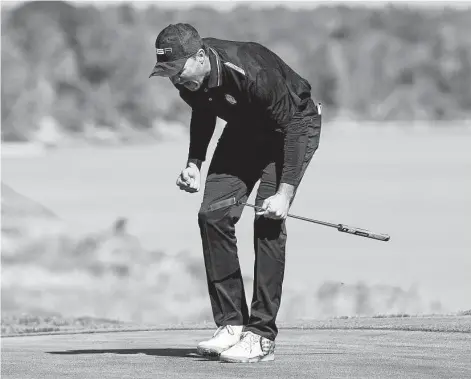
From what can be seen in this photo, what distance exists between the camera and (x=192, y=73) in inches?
271

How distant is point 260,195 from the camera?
733 cm

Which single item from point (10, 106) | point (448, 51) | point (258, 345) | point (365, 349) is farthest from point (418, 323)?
point (448, 51)

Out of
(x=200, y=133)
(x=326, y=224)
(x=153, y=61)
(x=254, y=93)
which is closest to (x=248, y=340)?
(x=326, y=224)

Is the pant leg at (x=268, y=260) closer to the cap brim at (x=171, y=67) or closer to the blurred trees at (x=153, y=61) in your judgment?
the cap brim at (x=171, y=67)

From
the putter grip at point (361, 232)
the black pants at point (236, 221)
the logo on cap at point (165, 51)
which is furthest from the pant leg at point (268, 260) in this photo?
the logo on cap at point (165, 51)

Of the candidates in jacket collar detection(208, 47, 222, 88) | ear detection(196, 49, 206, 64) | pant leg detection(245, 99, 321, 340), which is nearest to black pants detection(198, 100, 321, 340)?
pant leg detection(245, 99, 321, 340)

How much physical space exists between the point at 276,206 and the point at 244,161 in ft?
1.31

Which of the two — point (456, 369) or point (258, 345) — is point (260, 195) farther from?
point (456, 369)

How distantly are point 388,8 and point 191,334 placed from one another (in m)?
20.1

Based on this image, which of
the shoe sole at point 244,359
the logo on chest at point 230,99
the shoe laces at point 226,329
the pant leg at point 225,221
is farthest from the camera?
the shoe laces at point 226,329

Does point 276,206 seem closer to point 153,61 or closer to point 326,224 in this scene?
point 326,224

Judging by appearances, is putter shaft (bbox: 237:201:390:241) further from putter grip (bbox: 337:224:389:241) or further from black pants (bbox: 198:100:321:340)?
black pants (bbox: 198:100:321:340)

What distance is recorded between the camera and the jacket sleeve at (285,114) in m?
6.99

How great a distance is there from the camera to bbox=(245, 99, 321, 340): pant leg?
7293 mm
